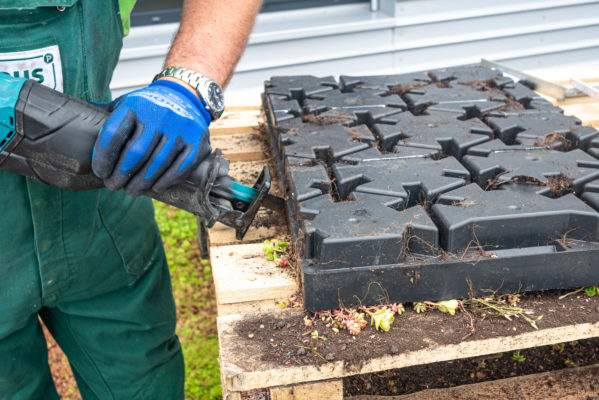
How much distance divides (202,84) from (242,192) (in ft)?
1.01

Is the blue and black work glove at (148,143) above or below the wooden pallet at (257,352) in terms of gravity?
above

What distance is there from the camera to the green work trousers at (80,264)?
145 centimetres

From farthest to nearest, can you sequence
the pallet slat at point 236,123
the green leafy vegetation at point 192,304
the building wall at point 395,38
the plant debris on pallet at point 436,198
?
1. the building wall at point 395,38
2. the green leafy vegetation at point 192,304
3. the pallet slat at point 236,123
4. the plant debris on pallet at point 436,198

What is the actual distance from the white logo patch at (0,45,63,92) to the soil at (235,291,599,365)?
82 centimetres

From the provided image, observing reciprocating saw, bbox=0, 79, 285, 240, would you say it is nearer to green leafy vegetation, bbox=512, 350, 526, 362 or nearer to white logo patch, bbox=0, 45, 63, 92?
white logo patch, bbox=0, 45, 63, 92

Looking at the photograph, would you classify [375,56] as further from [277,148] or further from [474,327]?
[474,327]

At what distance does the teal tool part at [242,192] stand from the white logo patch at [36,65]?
0.55 m

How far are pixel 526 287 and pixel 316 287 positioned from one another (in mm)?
515

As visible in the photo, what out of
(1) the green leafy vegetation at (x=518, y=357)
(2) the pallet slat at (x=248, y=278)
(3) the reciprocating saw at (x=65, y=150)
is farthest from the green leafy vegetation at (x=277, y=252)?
(1) the green leafy vegetation at (x=518, y=357)

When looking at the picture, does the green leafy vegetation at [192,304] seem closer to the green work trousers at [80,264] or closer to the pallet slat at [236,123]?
the green work trousers at [80,264]

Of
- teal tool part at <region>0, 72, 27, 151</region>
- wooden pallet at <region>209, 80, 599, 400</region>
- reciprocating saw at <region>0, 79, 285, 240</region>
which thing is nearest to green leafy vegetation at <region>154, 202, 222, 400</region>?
wooden pallet at <region>209, 80, 599, 400</region>

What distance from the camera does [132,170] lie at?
1300mm

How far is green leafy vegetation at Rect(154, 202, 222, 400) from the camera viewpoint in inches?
109

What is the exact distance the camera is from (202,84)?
1.48 meters
